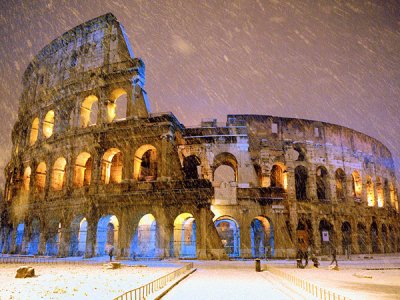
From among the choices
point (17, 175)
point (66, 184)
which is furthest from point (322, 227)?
point (17, 175)

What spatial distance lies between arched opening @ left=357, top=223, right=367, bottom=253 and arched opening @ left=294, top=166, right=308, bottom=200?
17.3ft

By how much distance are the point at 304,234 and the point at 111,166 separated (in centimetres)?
1522

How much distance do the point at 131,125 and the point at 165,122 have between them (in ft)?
7.89

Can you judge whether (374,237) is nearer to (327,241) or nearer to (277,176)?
(327,241)

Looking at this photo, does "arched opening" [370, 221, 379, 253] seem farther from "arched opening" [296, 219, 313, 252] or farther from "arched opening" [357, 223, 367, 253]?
"arched opening" [296, 219, 313, 252]

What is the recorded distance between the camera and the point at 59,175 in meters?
24.7

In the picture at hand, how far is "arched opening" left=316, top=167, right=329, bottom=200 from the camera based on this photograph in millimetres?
26484

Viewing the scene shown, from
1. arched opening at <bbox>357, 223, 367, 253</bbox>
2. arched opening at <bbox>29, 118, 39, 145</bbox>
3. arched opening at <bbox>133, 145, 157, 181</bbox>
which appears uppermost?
arched opening at <bbox>29, 118, 39, 145</bbox>

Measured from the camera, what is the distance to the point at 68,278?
11.4 metres

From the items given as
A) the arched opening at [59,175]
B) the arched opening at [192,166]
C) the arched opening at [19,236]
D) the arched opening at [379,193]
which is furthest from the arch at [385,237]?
the arched opening at [19,236]

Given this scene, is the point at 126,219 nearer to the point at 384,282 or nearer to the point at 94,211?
the point at 94,211

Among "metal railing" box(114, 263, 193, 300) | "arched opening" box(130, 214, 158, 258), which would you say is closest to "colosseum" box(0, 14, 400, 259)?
"arched opening" box(130, 214, 158, 258)

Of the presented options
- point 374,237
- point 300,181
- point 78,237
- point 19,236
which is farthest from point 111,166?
point 374,237

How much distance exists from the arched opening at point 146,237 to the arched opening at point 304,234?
35.3 feet
